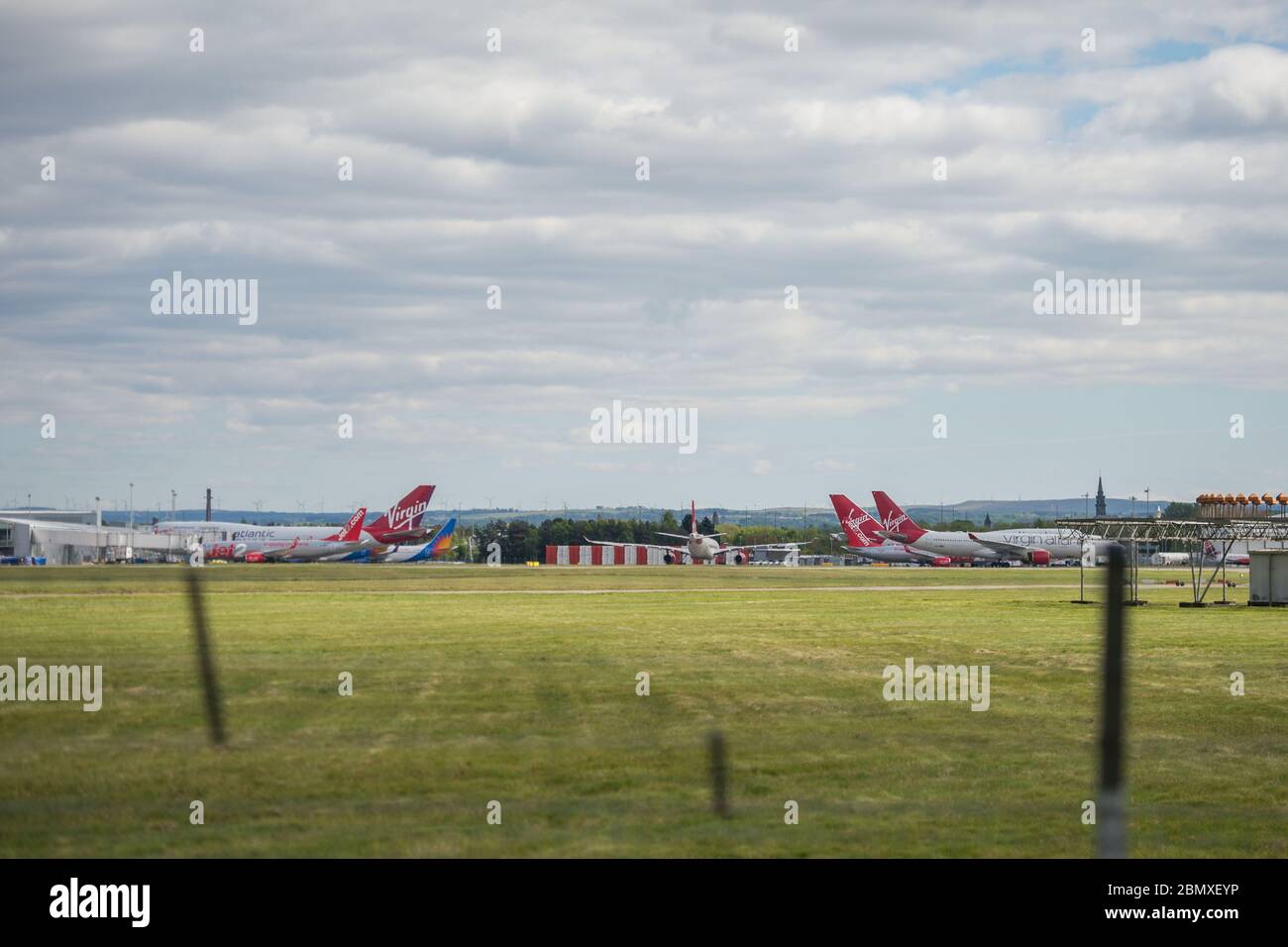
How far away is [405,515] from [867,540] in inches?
1993

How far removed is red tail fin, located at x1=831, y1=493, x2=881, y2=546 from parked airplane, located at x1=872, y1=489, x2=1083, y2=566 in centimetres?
185

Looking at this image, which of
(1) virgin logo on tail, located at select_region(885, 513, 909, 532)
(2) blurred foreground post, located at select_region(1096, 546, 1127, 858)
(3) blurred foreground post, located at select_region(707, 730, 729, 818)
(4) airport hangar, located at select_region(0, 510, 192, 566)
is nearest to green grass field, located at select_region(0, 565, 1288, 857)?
(3) blurred foreground post, located at select_region(707, 730, 729, 818)

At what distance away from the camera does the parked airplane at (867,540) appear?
5994 inches

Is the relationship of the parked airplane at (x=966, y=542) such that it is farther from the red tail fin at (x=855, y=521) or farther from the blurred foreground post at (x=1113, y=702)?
the blurred foreground post at (x=1113, y=702)

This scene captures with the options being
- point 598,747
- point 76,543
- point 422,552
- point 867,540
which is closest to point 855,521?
point 867,540

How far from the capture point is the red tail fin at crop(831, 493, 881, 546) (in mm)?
152500

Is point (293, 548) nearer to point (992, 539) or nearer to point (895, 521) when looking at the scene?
point (895, 521)

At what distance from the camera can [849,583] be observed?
79.6 meters

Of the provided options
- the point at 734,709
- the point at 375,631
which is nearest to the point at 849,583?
the point at 375,631

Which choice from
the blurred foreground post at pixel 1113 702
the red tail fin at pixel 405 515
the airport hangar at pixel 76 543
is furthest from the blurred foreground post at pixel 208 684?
the red tail fin at pixel 405 515

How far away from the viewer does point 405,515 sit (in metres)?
134

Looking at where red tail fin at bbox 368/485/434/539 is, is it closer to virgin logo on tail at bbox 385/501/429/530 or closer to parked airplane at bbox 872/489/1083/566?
virgin logo on tail at bbox 385/501/429/530
